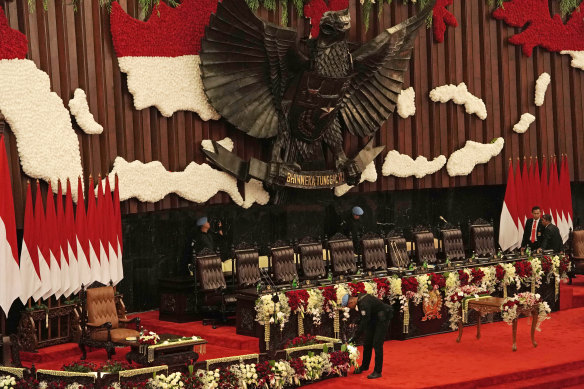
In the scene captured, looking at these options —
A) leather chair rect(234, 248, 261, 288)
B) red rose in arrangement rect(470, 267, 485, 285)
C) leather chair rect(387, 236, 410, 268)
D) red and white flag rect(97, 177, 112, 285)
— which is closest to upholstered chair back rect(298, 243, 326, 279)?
leather chair rect(234, 248, 261, 288)

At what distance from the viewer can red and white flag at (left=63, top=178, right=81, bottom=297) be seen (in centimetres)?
1035

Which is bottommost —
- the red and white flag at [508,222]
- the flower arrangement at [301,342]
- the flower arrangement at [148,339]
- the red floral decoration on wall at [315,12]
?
the flower arrangement at [301,342]

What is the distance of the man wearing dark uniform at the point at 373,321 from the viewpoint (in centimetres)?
905

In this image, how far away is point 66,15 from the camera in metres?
10.8

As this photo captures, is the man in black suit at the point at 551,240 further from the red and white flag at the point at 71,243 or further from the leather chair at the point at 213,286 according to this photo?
the red and white flag at the point at 71,243

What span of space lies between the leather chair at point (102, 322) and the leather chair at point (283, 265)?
6.48ft

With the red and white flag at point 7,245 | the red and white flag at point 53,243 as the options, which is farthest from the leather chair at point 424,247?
the red and white flag at point 7,245

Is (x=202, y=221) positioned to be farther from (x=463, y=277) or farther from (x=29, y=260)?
(x=463, y=277)

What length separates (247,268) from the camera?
446 inches

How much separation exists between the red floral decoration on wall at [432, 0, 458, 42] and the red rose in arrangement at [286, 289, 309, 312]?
5776mm

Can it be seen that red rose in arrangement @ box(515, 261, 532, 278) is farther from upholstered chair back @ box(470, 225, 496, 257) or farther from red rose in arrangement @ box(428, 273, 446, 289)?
upholstered chair back @ box(470, 225, 496, 257)

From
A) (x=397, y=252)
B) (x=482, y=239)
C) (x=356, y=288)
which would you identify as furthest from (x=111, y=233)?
(x=482, y=239)

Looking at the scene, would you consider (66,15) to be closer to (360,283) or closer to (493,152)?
(360,283)

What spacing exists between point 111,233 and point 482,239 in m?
5.50
